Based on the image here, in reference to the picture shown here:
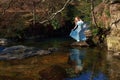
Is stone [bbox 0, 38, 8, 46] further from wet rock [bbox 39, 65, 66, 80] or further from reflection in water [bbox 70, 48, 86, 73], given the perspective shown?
wet rock [bbox 39, 65, 66, 80]

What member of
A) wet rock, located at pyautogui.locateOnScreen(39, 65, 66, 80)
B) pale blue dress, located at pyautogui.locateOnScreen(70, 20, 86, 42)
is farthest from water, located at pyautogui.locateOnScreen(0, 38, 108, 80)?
pale blue dress, located at pyautogui.locateOnScreen(70, 20, 86, 42)

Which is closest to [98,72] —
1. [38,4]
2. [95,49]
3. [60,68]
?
[60,68]

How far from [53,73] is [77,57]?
5.18 metres

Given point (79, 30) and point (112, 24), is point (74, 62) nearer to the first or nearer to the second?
point (112, 24)

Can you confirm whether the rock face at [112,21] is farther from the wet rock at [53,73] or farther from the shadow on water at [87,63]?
the wet rock at [53,73]

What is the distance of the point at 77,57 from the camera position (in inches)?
845

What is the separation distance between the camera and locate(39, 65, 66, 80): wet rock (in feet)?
51.6

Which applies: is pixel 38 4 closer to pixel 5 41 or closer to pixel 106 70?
pixel 5 41

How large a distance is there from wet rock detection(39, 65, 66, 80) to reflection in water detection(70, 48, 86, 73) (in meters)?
1.00

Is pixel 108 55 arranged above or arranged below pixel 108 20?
below

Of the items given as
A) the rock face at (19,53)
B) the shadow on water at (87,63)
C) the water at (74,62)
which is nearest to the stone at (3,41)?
the rock face at (19,53)

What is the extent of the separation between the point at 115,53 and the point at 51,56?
455 cm

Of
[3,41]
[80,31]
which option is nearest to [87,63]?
[80,31]

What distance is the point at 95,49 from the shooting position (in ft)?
80.3
